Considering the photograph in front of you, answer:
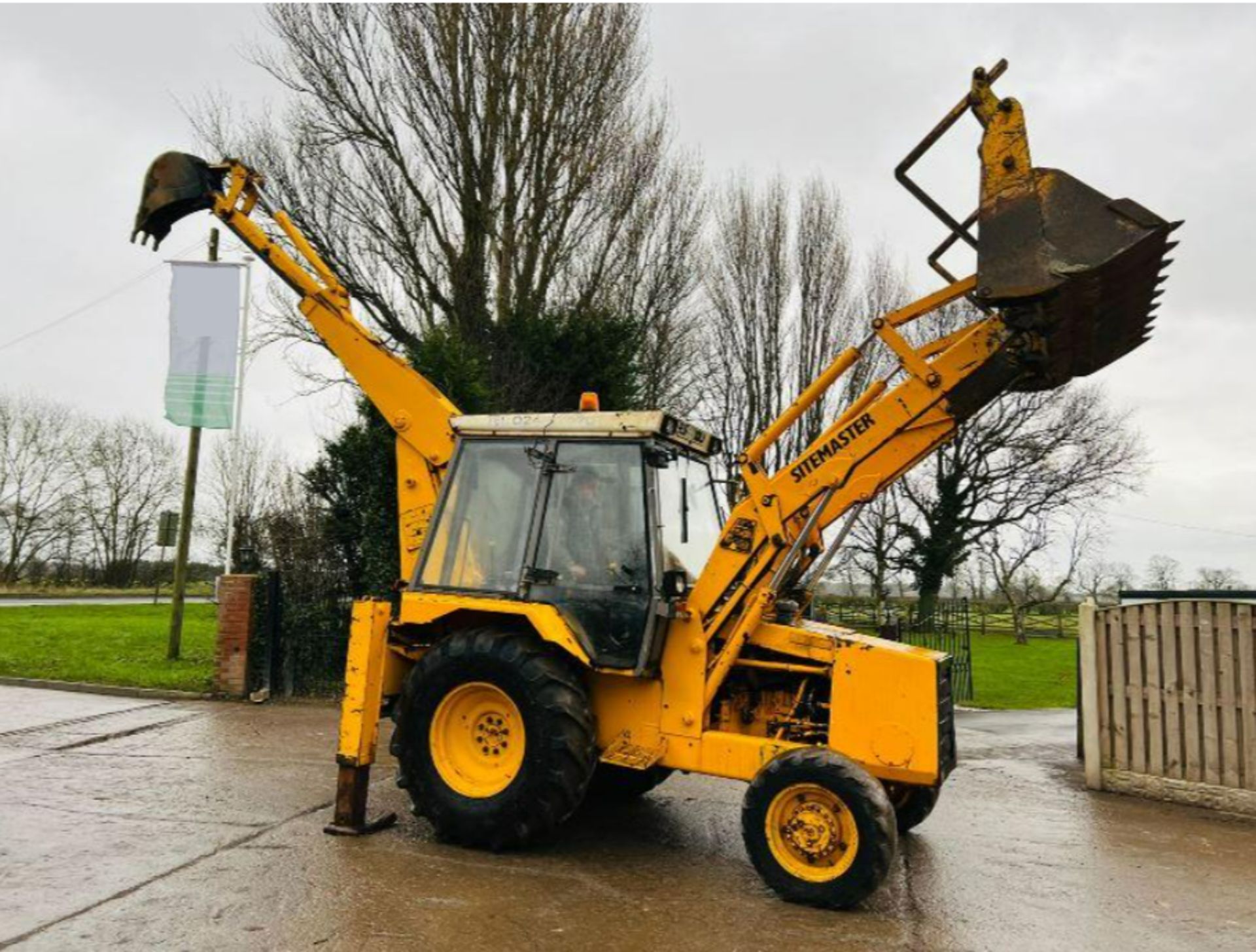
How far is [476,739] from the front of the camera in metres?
5.79

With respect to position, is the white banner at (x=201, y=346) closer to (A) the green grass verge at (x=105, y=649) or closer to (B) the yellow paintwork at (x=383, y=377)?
(A) the green grass verge at (x=105, y=649)

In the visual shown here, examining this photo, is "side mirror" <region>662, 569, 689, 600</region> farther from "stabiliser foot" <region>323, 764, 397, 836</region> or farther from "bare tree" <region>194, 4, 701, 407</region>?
"bare tree" <region>194, 4, 701, 407</region>

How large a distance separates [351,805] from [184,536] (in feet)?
31.3

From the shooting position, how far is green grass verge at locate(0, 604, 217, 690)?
39.3 ft

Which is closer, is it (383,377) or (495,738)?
(495,738)

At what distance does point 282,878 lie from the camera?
4.98 m

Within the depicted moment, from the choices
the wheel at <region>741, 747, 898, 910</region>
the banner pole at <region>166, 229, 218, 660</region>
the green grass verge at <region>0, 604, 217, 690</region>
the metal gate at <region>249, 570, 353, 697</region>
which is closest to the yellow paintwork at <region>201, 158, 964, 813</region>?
the wheel at <region>741, 747, 898, 910</region>

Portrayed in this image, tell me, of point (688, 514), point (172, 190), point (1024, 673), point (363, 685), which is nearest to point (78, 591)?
point (1024, 673)

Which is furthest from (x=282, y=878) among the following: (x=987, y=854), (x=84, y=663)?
(x=84, y=663)

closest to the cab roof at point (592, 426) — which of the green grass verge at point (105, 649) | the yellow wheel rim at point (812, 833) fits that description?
the yellow wheel rim at point (812, 833)

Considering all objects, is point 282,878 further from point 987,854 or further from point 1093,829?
point 1093,829

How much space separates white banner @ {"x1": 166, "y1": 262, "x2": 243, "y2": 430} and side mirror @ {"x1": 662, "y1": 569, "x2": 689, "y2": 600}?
10034 millimetres

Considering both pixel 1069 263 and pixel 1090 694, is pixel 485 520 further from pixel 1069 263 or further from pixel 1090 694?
pixel 1090 694

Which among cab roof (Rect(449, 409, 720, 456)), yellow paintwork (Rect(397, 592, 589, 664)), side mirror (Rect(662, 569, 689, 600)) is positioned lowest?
yellow paintwork (Rect(397, 592, 589, 664))
